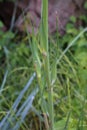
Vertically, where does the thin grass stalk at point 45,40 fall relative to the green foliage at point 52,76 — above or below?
above

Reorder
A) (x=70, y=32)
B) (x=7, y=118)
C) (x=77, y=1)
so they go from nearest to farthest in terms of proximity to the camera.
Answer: (x=7, y=118) < (x=70, y=32) < (x=77, y=1)

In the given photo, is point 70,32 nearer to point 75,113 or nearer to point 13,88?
point 13,88

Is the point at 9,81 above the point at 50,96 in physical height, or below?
below

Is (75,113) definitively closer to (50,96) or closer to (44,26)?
(50,96)

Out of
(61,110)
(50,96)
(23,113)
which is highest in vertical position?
(50,96)

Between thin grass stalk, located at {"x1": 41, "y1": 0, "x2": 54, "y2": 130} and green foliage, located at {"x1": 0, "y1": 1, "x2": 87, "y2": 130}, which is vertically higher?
thin grass stalk, located at {"x1": 41, "y1": 0, "x2": 54, "y2": 130}

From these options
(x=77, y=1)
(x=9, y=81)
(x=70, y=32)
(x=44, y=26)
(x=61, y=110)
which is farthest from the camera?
(x=77, y=1)

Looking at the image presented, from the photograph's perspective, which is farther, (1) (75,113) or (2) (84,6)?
(2) (84,6)

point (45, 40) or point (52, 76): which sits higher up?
point (45, 40)

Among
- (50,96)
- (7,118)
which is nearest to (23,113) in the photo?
(7,118)

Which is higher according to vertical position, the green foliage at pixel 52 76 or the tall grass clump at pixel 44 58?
the tall grass clump at pixel 44 58

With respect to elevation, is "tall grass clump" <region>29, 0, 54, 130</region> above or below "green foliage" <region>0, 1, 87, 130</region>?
above
